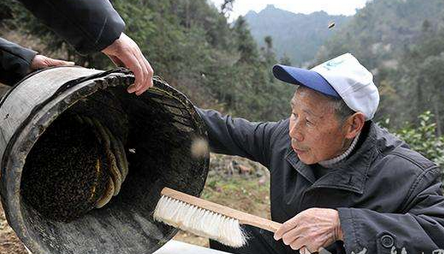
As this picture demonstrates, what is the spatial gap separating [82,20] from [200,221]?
3.02 ft

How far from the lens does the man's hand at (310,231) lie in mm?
1697

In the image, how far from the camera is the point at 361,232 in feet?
5.56

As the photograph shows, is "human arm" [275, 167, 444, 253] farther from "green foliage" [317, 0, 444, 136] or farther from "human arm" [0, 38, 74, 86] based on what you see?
"green foliage" [317, 0, 444, 136]

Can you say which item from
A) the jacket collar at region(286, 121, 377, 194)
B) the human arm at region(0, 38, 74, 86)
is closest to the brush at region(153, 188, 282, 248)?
the jacket collar at region(286, 121, 377, 194)

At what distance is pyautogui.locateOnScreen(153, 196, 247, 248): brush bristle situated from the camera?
5.81ft

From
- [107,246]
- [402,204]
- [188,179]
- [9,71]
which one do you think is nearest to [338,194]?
[402,204]

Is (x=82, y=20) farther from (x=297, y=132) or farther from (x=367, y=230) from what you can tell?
(x=367, y=230)

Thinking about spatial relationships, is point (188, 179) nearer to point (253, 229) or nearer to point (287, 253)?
point (253, 229)

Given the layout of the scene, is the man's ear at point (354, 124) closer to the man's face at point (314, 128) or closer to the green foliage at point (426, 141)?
the man's face at point (314, 128)

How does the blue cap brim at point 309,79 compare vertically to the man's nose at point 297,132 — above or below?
above

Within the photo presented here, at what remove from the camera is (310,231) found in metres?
1.70

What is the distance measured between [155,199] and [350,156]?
967mm

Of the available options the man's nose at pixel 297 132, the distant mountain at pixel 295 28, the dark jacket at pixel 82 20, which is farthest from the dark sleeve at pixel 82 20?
the distant mountain at pixel 295 28

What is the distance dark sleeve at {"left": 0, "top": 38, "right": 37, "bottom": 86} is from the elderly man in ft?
3.26
